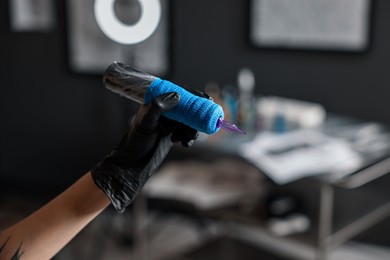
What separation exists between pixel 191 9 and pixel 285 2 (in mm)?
492

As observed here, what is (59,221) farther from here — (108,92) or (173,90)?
(108,92)

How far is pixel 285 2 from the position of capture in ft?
9.43

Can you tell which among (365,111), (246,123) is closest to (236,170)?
(246,123)

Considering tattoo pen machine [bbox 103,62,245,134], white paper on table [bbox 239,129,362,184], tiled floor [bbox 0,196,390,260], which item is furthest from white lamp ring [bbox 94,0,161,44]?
tiled floor [bbox 0,196,390,260]

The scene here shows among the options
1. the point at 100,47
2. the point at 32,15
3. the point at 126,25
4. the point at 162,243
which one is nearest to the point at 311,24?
the point at 100,47

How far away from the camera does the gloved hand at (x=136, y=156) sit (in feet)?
3.06

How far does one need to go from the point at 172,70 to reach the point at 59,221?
2307 mm

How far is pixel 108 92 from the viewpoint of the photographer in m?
3.38

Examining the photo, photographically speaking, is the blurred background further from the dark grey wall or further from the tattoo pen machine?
the tattoo pen machine

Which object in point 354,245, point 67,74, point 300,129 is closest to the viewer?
point 300,129

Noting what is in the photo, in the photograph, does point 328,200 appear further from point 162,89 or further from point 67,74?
point 67,74

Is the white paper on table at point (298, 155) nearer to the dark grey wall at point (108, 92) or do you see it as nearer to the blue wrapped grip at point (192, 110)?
the dark grey wall at point (108, 92)

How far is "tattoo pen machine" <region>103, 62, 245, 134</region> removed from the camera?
0.88 meters

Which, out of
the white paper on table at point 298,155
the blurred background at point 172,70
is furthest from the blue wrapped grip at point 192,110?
the blurred background at point 172,70
